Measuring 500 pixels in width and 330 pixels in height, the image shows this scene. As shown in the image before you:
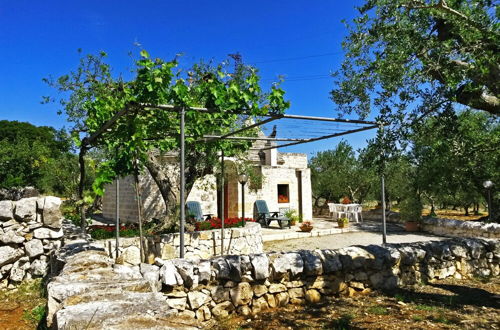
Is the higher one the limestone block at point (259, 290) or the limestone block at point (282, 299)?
the limestone block at point (259, 290)

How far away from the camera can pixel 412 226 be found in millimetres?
15125

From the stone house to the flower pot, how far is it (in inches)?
174

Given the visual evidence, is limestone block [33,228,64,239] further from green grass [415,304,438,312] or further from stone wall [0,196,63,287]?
green grass [415,304,438,312]

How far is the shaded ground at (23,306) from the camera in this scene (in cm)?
421

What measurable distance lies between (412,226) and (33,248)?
13.7 meters

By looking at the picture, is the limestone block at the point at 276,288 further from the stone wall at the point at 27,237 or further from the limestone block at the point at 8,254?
the limestone block at the point at 8,254

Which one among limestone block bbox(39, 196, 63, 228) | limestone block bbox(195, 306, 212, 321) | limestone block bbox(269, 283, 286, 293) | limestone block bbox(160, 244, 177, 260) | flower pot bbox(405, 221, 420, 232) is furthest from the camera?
flower pot bbox(405, 221, 420, 232)

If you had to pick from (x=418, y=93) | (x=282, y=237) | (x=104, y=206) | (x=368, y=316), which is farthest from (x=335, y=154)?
(x=368, y=316)

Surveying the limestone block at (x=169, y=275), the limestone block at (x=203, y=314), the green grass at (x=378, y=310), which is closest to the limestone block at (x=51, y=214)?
the limestone block at (x=169, y=275)

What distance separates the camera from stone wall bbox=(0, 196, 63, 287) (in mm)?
6117

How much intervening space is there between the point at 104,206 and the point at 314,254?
45.6ft

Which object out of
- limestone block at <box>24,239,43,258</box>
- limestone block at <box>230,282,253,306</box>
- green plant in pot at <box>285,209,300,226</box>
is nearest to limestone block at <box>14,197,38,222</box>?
limestone block at <box>24,239,43,258</box>

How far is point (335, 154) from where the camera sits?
24594 millimetres

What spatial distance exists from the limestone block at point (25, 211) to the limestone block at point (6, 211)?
7cm
